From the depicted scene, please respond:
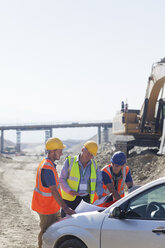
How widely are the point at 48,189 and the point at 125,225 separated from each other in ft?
4.81

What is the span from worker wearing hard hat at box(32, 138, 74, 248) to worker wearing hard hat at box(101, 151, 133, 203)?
854 mm

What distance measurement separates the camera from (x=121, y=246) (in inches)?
179

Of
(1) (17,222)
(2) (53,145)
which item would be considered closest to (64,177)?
(2) (53,145)

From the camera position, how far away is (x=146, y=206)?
4.70 metres

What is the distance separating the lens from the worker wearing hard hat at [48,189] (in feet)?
18.2

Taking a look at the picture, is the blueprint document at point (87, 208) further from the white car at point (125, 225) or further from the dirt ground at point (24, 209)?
the dirt ground at point (24, 209)

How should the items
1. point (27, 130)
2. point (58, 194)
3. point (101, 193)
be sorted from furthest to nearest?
point (27, 130)
point (101, 193)
point (58, 194)

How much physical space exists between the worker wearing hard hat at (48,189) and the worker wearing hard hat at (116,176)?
33.6 inches

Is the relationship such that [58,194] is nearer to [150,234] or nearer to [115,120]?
[150,234]

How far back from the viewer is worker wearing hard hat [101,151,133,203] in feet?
20.3

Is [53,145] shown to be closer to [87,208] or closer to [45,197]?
[45,197]

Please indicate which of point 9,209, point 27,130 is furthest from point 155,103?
point 27,130

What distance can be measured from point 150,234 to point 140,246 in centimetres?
19

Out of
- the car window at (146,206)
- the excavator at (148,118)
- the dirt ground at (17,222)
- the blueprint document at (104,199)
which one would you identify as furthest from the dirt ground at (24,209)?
the car window at (146,206)
